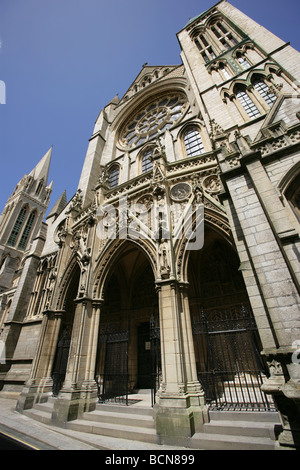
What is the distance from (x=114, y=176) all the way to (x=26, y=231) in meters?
37.5

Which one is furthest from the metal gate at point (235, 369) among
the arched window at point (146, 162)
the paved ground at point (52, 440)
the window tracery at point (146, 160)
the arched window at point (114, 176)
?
the arched window at point (114, 176)

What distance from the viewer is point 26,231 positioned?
44.8m

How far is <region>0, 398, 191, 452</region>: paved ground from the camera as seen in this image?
4.59 m

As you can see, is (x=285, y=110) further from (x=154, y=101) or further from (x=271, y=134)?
(x=154, y=101)

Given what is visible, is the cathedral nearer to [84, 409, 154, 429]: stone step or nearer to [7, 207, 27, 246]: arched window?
[84, 409, 154, 429]: stone step

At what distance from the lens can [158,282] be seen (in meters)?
6.66

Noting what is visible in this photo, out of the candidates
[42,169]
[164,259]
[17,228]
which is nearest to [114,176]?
[164,259]

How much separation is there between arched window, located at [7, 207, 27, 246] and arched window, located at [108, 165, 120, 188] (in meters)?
34.5

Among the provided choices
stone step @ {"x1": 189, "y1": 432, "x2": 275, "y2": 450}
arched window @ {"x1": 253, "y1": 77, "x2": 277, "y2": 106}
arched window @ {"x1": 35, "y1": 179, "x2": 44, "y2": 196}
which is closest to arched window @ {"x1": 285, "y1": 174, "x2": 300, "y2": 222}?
stone step @ {"x1": 189, "y1": 432, "x2": 275, "y2": 450}

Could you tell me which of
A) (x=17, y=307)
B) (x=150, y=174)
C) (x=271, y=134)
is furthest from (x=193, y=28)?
(x=17, y=307)

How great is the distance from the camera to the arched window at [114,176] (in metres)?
15.5

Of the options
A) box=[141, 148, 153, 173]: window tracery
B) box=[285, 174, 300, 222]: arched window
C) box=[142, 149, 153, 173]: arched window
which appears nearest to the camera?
box=[285, 174, 300, 222]: arched window

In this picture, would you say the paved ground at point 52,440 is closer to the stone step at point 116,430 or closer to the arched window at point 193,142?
the stone step at point 116,430

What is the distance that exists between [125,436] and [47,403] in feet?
15.7
